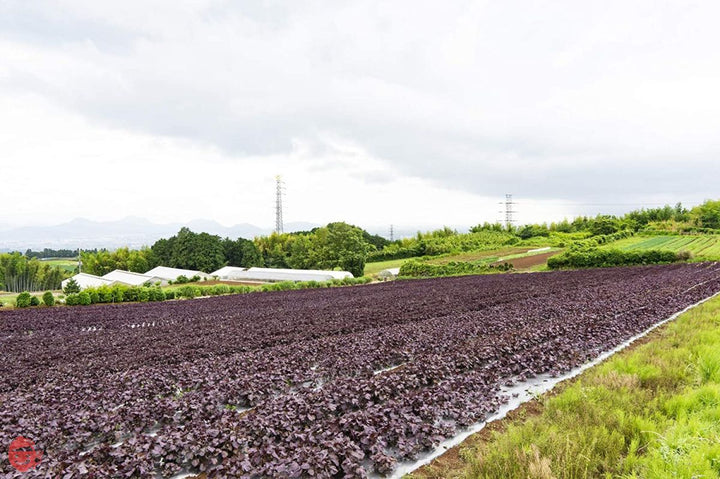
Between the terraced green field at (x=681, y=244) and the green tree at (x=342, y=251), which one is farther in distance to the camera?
the green tree at (x=342, y=251)

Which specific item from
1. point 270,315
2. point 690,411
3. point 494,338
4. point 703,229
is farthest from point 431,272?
point 703,229

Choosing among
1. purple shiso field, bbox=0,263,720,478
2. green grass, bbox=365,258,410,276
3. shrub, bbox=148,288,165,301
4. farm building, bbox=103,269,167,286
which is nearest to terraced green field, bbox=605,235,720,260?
green grass, bbox=365,258,410,276

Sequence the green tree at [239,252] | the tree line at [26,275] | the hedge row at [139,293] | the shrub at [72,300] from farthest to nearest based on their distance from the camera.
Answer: the tree line at [26,275] → the green tree at [239,252] → the hedge row at [139,293] → the shrub at [72,300]

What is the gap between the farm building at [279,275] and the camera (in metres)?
52.8

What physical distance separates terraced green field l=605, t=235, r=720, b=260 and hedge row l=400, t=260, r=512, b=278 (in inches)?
653

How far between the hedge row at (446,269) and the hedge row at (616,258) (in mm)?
7224

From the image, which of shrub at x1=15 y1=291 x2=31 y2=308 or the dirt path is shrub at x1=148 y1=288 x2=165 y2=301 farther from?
the dirt path

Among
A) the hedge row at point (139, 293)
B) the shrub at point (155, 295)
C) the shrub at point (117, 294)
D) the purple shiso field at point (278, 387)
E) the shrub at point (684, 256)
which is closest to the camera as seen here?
the purple shiso field at point (278, 387)

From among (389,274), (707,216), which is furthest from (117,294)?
(707,216)

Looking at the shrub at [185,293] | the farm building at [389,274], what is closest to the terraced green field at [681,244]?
the farm building at [389,274]

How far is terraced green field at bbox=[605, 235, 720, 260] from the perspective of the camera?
44969 millimetres

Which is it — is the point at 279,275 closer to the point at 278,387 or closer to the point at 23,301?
the point at 23,301

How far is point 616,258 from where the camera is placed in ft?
143

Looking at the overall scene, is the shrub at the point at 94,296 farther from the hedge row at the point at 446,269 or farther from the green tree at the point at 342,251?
the green tree at the point at 342,251
